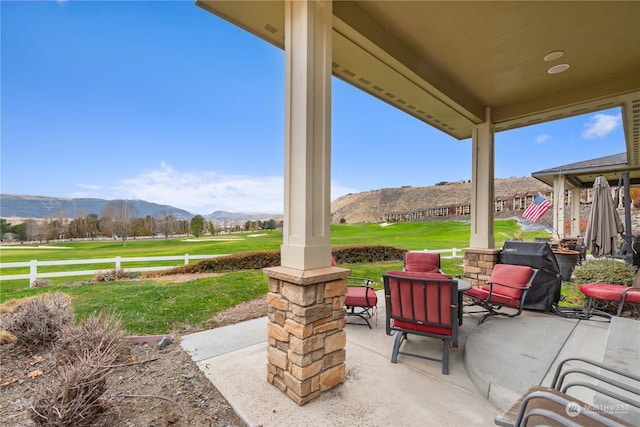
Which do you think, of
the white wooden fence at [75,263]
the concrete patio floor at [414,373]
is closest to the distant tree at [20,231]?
the white wooden fence at [75,263]

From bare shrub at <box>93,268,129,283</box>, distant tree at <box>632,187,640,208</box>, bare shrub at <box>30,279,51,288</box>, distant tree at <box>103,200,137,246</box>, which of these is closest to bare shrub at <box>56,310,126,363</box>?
bare shrub at <box>93,268,129,283</box>

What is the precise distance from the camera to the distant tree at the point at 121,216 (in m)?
10.1

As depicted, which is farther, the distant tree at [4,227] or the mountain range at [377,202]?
the mountain range at [377,202]

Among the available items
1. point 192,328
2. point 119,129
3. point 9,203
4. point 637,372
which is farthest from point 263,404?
point 119,129

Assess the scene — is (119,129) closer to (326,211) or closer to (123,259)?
(123,259)

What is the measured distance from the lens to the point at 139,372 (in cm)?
246

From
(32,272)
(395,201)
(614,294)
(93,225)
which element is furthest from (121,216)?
(395,201)

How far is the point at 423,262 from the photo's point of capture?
15.3 ft

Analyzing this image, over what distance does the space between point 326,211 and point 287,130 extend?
2.44 feet

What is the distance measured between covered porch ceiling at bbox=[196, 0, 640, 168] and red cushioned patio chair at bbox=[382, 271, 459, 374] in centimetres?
249

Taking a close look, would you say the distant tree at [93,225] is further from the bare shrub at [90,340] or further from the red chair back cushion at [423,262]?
the red chair back cushion at [423,262]

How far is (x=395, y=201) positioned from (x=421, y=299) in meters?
31.6

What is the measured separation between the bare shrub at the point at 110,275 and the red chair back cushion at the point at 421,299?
7.82 m

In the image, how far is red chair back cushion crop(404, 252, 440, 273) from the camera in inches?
182
